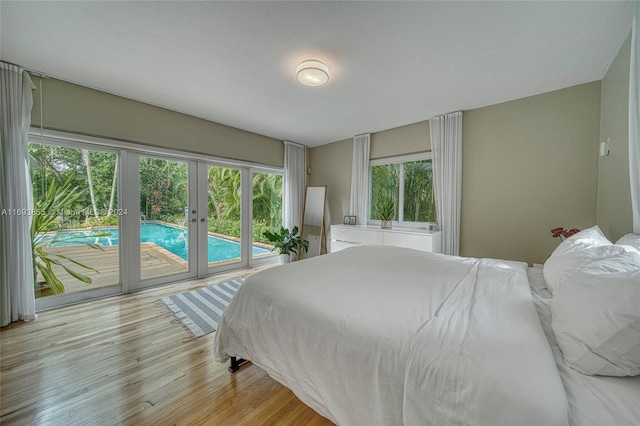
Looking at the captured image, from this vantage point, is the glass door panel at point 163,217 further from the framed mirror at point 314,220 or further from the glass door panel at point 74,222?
the framed mirror at point 314,220

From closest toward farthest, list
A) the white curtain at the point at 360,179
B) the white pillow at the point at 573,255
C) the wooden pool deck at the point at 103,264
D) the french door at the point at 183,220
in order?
the white pillow at the point at 573,255, the wooden pool deck at the point at 103,264, the french door at the point at 183,220, the white curtain at the point at 360,179

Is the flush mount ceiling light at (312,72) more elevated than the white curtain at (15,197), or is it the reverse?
the flush mount ceiling light at (312,72)

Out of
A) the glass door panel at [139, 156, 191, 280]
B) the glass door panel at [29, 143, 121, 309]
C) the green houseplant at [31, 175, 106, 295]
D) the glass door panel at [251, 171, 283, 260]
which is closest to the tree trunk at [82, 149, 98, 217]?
the glass door panel at [29, 143, 121, 309]

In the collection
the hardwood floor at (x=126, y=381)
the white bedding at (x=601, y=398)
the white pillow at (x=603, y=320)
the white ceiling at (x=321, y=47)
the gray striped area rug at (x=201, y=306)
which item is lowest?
the hardwood floor at (x=126, y=381)

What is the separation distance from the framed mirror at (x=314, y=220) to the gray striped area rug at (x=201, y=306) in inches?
73.5

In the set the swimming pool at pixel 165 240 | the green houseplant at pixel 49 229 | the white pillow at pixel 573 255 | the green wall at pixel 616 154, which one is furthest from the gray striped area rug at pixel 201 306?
the green wall at pixel 616 154

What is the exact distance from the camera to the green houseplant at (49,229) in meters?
2.38

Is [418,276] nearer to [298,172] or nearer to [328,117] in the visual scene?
[328,117]

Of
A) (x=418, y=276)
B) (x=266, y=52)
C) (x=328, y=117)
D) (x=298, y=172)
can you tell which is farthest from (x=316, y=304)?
(x=298, y=172)

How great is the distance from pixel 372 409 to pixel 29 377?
88.3 inches

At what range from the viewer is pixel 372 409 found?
0.90 meters

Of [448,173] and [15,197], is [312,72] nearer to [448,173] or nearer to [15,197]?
[448,173]

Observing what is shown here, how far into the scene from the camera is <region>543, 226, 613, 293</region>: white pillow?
1.15m

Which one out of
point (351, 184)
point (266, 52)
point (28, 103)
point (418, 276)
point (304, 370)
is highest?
point (266, 52)
